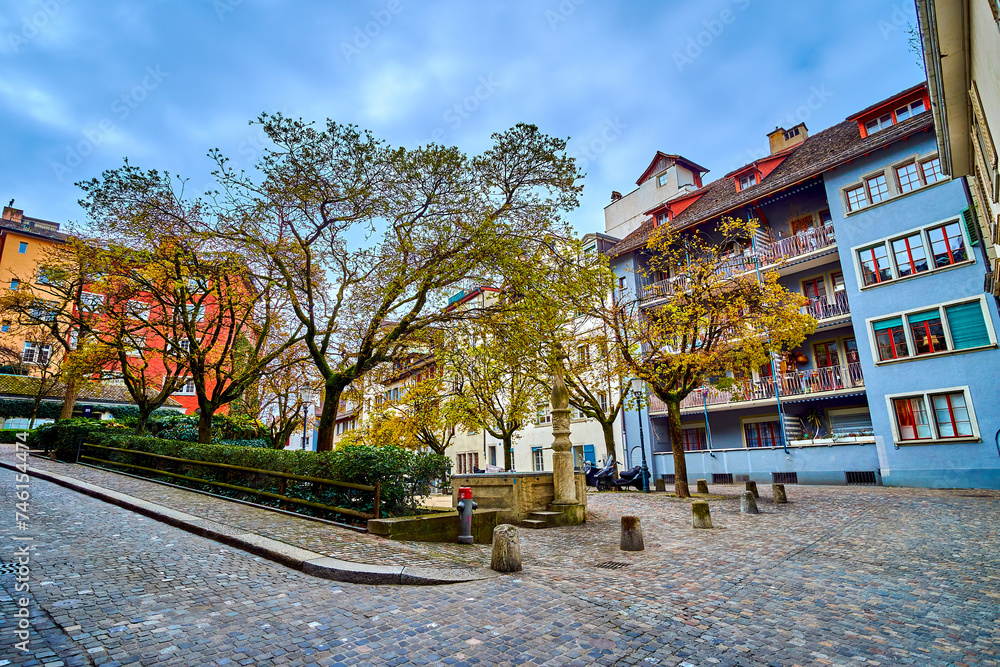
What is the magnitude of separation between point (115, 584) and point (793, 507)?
14465 millimetres

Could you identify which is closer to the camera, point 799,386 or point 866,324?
point 866,324

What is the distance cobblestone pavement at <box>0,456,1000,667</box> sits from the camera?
3.86 m

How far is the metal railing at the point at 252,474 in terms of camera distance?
8.83m

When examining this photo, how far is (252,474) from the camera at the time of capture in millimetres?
11617

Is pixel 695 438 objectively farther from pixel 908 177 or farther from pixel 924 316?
pixel 908 177

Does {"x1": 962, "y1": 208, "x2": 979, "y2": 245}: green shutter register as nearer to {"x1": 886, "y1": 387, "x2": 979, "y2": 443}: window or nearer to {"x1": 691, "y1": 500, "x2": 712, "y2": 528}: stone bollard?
{"x1": 886, "y1": 387, "x2": 979, "y2": 443}: window

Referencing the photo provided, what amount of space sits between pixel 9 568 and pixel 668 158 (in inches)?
Result: 1436

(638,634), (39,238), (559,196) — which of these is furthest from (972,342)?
(39,238)

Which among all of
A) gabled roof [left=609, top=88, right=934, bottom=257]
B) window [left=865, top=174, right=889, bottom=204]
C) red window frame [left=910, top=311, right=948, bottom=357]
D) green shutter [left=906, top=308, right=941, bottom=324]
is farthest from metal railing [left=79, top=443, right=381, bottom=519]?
window [left=865, top=174, right=889, bottom=204]

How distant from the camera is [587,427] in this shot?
31047mm

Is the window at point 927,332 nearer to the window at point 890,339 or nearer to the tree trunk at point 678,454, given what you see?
the window at point 890,339

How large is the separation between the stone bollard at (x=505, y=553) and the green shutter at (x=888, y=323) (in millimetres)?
20358

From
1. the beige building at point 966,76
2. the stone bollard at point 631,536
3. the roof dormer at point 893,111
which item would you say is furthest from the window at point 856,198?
the stone bollard at point 631,536

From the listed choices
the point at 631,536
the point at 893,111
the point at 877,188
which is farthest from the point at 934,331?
the point at 631,536
